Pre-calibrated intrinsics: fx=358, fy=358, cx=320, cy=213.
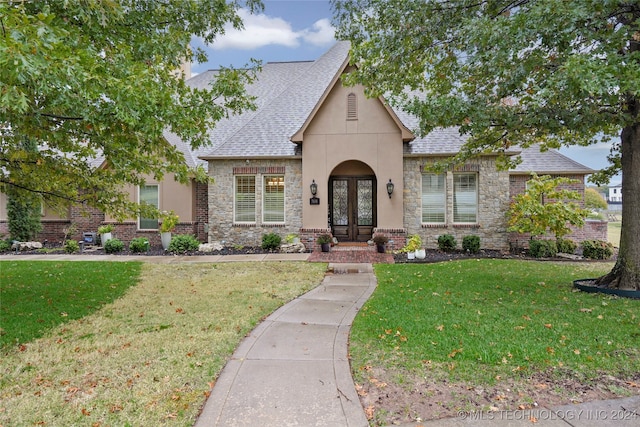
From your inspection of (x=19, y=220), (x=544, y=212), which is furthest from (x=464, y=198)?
(x=19, y=220)

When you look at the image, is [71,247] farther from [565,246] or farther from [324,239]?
[565,246]

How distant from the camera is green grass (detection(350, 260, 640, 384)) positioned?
3852 millimetres

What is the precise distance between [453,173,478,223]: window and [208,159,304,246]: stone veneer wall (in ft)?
19.0

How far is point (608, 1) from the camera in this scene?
4867 mm

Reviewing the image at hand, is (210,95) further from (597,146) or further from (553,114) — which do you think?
(597,146)

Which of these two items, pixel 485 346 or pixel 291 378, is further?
pixel 485 346

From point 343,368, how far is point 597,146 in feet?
30.9

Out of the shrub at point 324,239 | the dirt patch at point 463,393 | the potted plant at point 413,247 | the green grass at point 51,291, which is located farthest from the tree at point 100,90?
the potted plant at point 413,247

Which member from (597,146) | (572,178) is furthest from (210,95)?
(572,178)

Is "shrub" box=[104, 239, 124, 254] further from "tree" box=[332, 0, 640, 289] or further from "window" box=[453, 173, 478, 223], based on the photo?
"window" box=[453, 173, 478, 223]

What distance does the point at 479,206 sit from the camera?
1302cm

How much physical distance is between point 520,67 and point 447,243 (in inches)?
306

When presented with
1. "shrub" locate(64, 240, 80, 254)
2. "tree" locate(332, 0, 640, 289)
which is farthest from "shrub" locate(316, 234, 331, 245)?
"shrub" locate(64, 240, 80, 254)

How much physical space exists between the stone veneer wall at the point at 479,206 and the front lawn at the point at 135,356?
6.83 m
